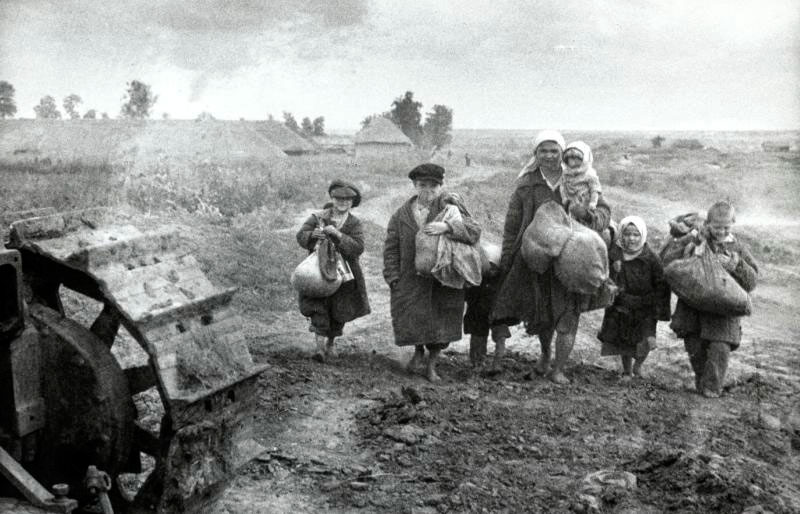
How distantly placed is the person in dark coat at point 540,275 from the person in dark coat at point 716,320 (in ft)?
2.67

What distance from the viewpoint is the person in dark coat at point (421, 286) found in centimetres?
559

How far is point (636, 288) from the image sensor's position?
18.8ft

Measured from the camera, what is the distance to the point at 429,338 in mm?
5590

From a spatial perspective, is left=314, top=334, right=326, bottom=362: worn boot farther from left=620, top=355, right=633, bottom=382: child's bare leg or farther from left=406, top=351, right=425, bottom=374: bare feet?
left=620, top=355, right=633, bottom=382: child's bare leg

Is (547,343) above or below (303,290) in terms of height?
below

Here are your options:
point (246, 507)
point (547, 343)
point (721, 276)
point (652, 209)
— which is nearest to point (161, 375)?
point (246, 507)

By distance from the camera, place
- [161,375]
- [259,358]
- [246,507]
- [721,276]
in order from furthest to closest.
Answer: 1. [259,358]
2. [721,276]
3. [246,507]
4. [161,375]

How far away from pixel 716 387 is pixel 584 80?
388 inches

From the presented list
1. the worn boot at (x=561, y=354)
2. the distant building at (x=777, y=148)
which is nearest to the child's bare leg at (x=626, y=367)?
the worn boot at (x=561, y=354)

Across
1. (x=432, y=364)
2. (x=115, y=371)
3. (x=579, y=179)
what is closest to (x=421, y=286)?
(x=432, y=364)

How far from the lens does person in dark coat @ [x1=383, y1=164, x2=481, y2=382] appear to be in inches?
220

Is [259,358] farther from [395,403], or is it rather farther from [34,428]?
[34,428]

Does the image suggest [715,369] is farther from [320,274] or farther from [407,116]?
[407,116]

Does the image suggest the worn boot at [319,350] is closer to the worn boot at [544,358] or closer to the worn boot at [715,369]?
the worn boot at [544,358]
